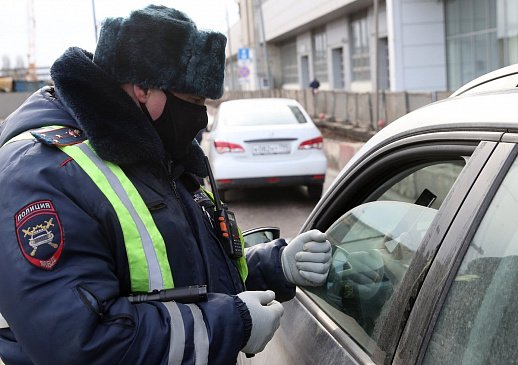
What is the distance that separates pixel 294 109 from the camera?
30.7 feet

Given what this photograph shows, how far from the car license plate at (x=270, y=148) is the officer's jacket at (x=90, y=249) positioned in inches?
273

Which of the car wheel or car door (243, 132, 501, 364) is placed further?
the car wheel

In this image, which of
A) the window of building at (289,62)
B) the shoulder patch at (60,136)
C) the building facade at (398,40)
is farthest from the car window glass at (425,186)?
the window of building at (289,62)

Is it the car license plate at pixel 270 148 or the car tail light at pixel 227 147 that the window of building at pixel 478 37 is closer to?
the car license plate at pixel 270 148

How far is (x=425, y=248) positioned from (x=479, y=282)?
0.16 m

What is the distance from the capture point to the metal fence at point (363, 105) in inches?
515

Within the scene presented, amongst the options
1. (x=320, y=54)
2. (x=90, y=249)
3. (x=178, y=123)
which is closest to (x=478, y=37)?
(x=178, y=123)

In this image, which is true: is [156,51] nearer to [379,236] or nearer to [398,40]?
[379,236]

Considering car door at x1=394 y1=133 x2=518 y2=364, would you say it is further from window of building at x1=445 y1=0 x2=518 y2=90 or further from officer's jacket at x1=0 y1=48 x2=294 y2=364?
window of building at x1=445 y1=0 x2=518 y2=90

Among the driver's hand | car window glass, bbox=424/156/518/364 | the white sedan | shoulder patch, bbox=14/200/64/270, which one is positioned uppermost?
shoulder patch, bbox=14/200/64/270

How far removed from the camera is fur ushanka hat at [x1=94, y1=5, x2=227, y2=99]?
1.59 m

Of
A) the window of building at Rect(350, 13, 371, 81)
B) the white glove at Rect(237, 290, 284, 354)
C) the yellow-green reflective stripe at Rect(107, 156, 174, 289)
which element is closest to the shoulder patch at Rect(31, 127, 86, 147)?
the yellow-green reflective stripe at Rect(107, 156, 174, 289)

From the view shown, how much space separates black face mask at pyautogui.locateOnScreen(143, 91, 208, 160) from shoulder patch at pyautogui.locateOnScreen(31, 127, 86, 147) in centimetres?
21

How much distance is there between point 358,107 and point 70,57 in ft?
53.6
